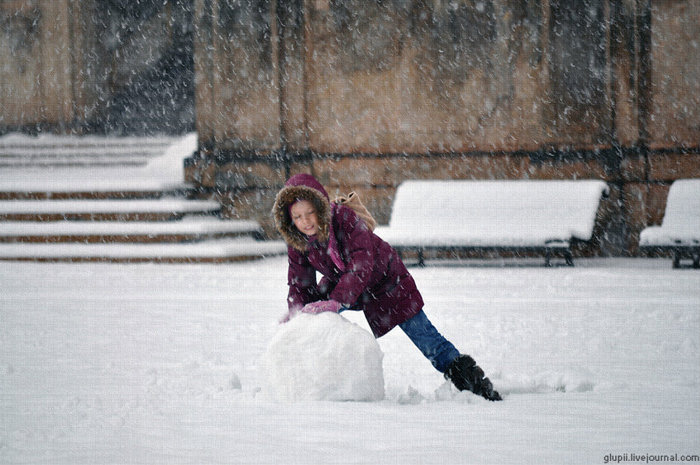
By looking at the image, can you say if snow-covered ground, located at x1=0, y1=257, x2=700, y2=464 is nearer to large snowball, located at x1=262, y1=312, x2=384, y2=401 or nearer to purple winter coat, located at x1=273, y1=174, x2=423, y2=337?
large snowball, located at x1=262, y1=312, x2=384, y2=401

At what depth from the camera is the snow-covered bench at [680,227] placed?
10008 mm

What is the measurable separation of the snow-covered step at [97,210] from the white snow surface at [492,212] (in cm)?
275

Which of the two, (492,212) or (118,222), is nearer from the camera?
(492,212)

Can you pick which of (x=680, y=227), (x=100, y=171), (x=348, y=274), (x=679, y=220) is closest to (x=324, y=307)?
(x=348, y=274)

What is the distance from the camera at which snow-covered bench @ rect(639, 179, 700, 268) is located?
394 inches

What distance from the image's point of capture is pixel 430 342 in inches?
169

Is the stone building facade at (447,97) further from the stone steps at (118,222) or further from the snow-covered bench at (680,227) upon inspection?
the snow-covered bench at (680,227)

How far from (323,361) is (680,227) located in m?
7.35

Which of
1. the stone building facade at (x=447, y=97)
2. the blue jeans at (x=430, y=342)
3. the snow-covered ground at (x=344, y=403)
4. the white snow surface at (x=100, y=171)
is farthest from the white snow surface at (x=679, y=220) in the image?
the blue jeans at (x=430, y=342)

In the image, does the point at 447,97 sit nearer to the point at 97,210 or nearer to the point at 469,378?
the point at 97,210

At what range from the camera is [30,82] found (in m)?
15.8

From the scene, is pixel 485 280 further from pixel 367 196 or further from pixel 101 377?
pixel 101 377

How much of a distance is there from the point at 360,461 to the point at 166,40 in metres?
15.8

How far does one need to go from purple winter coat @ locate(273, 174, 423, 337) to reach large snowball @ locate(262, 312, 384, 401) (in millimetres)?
154
